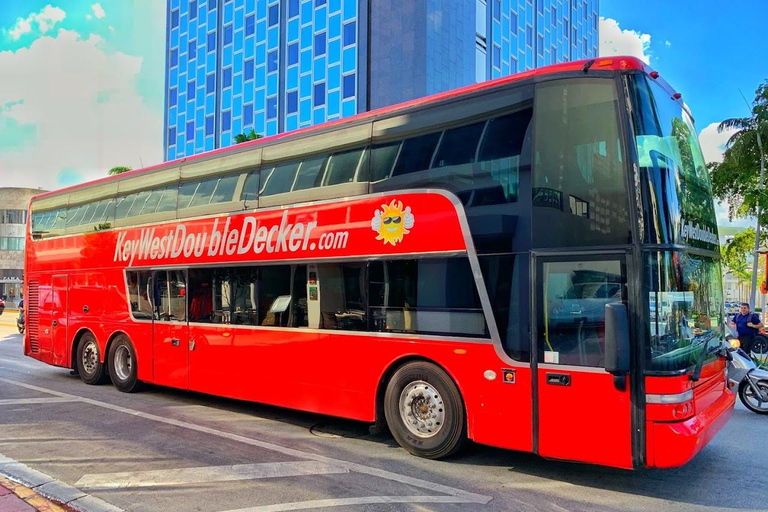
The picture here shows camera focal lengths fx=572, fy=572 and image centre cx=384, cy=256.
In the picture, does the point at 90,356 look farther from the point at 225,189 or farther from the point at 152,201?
the point at 225,189

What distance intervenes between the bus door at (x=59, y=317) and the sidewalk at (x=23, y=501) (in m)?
7.47

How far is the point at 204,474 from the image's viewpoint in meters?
5.67

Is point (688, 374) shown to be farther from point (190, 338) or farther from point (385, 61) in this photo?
point (385, 61)

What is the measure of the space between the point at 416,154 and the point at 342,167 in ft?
3.66

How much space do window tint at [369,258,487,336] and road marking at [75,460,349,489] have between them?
5.59 ft

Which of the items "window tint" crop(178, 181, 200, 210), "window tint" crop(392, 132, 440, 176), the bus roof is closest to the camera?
the bus roof

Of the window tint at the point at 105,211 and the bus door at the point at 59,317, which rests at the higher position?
the window tint at the point at 105,211

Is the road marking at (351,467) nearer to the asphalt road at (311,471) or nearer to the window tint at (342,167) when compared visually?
the asphalt road at (311,471)

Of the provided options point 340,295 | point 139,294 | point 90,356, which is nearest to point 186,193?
point 139,294

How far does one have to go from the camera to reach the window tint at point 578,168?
5.02 m

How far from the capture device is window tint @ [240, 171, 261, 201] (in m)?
8.17

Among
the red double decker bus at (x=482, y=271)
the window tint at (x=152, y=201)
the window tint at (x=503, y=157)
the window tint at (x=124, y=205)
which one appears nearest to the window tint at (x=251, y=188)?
the red double decker bus at (x=482, y=271)

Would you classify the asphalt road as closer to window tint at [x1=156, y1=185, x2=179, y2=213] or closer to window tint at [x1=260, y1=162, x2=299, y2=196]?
window tint at [x1=260, y1=162, x2=299, y2=196]

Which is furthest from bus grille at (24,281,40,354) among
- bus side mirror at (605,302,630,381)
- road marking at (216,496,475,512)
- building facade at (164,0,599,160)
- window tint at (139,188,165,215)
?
building facade at (164,0,599,160)
